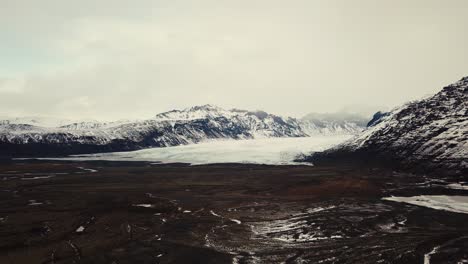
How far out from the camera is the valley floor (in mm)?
46250

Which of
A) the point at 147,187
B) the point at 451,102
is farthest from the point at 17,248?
the point at 451,102

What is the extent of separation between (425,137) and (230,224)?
350ft

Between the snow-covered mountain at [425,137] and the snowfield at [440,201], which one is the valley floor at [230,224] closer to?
the snowfield at [440,201]

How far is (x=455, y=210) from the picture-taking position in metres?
70.8

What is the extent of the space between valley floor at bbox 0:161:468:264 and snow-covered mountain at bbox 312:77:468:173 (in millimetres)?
25385

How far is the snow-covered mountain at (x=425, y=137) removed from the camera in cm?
13069

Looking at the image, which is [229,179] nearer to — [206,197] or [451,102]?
[206,197]

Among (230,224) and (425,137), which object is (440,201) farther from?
(425,137)

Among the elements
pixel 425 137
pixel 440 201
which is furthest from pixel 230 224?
pixel 425 137

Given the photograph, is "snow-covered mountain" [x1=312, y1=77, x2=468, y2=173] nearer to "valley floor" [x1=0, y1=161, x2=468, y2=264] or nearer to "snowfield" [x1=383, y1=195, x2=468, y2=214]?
"valley floor" [x1=0, y1=161, x2=468, y2=264]

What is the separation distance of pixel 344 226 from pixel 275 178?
66166 millimetres

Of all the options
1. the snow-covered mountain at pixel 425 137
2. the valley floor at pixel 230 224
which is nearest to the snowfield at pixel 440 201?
the valley floor at pixel 230 224

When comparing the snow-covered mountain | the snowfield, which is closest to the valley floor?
the snowfield

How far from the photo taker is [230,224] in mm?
62250
